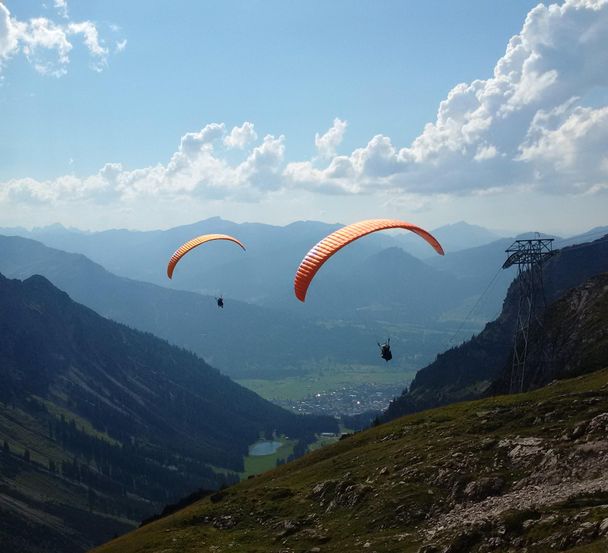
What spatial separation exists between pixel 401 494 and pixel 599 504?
13.6m

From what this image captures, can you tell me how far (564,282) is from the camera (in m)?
188

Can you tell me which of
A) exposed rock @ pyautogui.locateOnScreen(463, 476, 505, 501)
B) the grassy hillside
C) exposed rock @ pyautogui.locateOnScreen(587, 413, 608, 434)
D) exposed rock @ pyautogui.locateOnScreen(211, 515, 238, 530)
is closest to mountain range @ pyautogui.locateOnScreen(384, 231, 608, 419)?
the grassy hillside

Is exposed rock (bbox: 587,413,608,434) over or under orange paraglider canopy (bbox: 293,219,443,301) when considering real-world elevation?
under

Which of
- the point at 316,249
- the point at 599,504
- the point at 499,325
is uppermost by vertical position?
the point at 316,249

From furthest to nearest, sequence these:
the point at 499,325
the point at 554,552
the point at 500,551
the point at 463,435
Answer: the point at 499,325 < the point at 463,435 < the point at 500,551 < the point at 554,552

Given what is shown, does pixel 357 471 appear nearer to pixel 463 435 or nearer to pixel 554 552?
pixel 463 435

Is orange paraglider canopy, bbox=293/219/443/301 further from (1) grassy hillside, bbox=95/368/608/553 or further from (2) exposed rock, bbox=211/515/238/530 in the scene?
(2) exposed rock, bbox=211/515/238/530

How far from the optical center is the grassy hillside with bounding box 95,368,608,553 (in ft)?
84.8

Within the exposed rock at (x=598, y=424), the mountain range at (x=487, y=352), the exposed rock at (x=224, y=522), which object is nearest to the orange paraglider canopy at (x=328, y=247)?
the exposed rock at (x=598, y=424)

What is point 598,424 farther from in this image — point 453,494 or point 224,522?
point 224,522

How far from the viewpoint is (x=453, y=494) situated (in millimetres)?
33531

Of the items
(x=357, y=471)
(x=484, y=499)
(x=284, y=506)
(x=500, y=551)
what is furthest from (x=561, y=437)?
(x=284, y=506)

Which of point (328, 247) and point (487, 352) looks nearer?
point (328, 247)

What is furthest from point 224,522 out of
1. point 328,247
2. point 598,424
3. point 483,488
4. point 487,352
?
point 487,352
